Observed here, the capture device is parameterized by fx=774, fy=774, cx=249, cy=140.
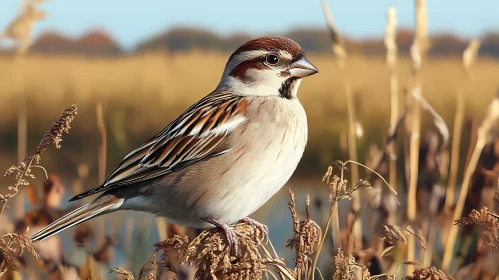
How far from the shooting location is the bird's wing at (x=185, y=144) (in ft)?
11.2

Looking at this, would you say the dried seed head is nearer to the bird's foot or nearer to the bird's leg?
the bird's leg

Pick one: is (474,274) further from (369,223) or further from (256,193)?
(256,193)

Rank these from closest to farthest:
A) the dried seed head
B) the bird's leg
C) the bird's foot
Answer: the dried seed head → the bird's leg → the bird's foot

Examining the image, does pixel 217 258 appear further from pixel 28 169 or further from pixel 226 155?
pixel 226 155

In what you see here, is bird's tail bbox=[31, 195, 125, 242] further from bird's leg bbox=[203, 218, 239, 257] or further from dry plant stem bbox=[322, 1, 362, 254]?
dry plant stem bbox=[322, 1, 362, 254]

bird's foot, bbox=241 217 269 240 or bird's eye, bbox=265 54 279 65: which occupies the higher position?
bird's eye, bbox=265 54 279 65

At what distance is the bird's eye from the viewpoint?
3625mm

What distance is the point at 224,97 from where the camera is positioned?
363 cm

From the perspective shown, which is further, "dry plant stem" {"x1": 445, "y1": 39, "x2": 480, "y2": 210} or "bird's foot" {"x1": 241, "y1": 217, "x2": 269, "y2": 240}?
"dry plant stem" {"x1": 445, "y1": 39, "x2": 480, "y2": 210}

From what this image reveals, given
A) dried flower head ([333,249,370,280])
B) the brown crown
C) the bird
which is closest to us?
dried flower head ([333,249,370,280])

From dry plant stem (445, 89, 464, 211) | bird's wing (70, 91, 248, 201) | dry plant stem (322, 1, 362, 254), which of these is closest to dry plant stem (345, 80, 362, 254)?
dry plant stem (322, 1, 362, 254)

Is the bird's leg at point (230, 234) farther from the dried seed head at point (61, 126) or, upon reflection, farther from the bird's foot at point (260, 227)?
the dried seed head at point (61, 126)

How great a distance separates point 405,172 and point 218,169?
3.62 ft

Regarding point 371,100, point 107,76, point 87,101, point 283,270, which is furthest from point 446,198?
point 107,76
